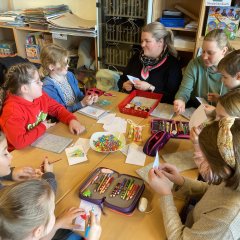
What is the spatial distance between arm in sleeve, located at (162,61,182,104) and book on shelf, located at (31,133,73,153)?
1052 millimetres

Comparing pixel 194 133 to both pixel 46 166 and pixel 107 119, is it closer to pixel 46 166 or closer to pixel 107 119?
pixel 107 119

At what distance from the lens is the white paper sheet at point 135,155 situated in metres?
1.28

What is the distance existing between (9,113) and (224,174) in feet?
3.77

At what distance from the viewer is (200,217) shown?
2.97 ft

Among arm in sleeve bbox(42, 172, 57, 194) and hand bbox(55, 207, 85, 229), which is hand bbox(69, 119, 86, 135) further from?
hand bbox(55, 207, 85, 229)

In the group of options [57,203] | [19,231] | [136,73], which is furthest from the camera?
[136,73]

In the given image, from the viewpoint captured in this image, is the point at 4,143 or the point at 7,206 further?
the point at 4,143

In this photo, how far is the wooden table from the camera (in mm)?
930

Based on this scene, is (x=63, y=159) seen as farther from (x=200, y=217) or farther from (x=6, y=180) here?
(x=200, y=217)

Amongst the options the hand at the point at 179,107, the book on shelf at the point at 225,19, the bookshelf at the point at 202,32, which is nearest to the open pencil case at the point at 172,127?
the hand at the point at 179,107

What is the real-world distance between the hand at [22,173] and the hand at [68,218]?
0.29m

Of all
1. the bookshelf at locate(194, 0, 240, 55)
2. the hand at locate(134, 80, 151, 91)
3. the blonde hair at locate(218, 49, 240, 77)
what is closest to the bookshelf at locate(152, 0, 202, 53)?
the bookshelf at locate(194, 0, 240, 55)

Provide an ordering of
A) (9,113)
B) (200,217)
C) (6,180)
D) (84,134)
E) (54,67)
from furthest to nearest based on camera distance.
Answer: (54,67) < (84,134) < (9,113) < (6,180) < (200,217)

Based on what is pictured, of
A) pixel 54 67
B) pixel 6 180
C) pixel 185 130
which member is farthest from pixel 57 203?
pixel 54 67
